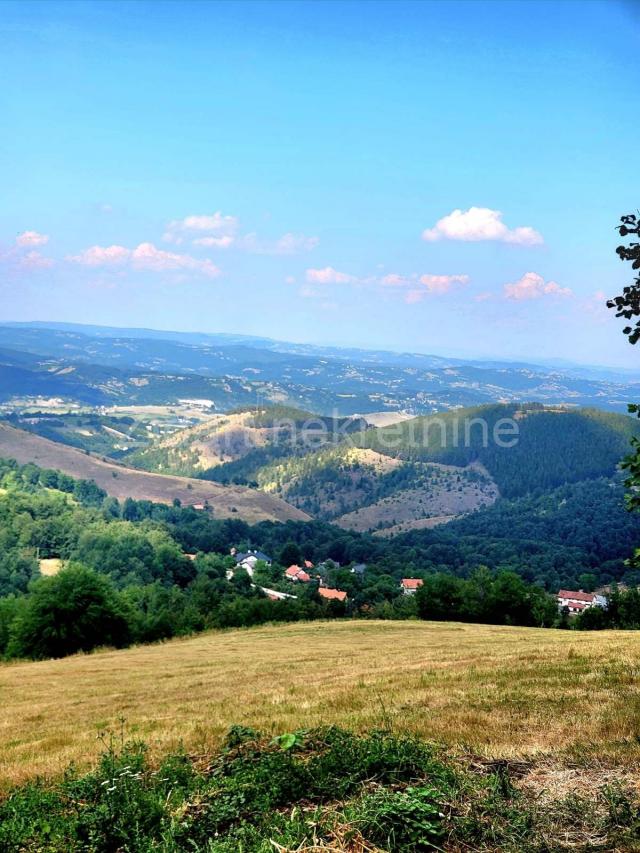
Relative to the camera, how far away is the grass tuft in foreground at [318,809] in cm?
515

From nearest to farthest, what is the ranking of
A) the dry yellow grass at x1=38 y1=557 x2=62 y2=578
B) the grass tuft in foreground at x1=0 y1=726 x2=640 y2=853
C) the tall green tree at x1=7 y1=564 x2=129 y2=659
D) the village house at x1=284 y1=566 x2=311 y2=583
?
1. the grass tuft in foreground at x1=0 y1=726 x2=640 y2=853
2. the tall green tree at x1=7 y1=564 x2=129 y2=659
3. the dry yellow grass at x1=38 y1=557 x2=62 y2=578
4. the village house at x1=284 y1=566 x2=311 y2=583

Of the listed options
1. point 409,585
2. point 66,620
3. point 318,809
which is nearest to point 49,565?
point 409,585

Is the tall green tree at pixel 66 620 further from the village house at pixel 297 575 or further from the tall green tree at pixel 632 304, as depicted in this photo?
the village house at pixel 297 575

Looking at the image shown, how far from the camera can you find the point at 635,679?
1176cm

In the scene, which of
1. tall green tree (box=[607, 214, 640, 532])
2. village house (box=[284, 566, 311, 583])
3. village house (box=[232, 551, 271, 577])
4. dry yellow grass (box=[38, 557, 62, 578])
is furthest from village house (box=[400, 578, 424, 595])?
tall green tree (box=[607, 214, 640, 532])

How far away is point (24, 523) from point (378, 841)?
163235 millimetres

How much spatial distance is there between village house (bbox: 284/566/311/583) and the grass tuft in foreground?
139 meters

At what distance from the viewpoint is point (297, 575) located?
15375 centimetres

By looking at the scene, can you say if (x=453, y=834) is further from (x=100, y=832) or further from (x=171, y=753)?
(x=171, y=753)

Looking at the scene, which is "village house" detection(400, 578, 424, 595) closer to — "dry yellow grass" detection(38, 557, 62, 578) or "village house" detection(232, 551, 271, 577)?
"village house" detection(232, 551, 271, 577)

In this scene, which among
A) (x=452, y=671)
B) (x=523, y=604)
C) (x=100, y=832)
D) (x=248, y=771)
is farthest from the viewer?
(x=523, y=604)

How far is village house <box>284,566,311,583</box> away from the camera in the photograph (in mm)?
146425

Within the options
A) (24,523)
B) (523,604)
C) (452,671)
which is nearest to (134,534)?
(24,523)

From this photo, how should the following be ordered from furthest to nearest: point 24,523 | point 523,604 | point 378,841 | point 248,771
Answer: point 24,523, point 523,604, point 248,771, point 378,841
